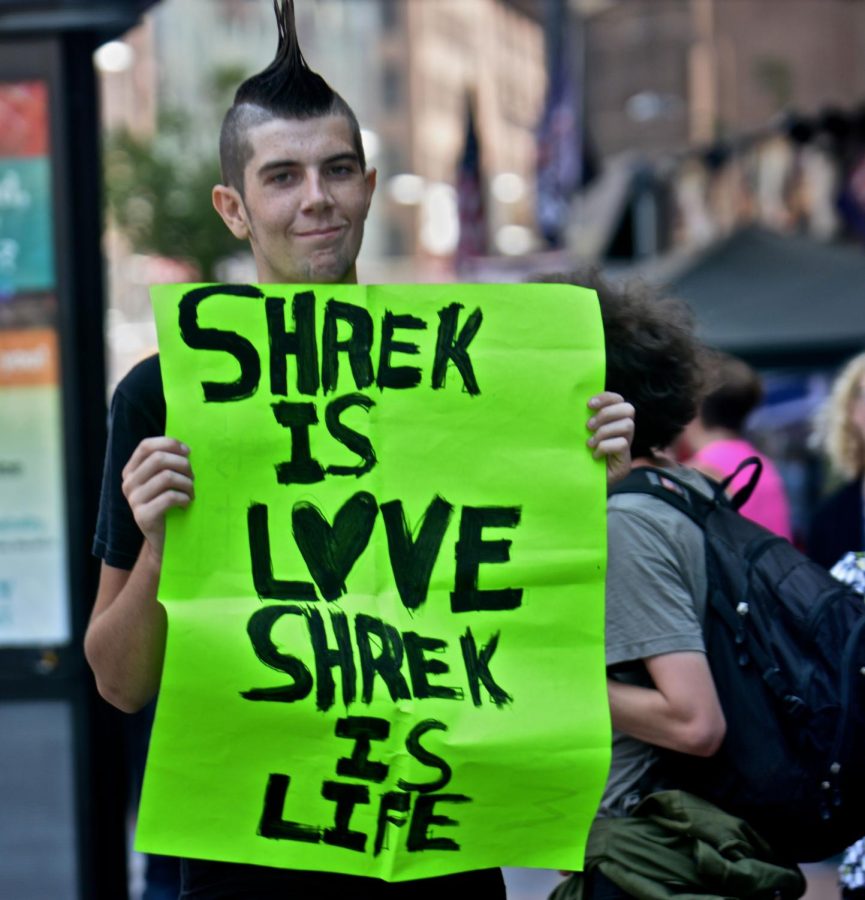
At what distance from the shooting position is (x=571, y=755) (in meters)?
2.40

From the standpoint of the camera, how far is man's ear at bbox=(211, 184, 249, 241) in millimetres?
2578

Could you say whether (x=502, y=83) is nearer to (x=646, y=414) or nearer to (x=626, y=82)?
(x=626, y=82)

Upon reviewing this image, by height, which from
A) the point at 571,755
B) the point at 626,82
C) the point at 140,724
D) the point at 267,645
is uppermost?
the point at 626,82

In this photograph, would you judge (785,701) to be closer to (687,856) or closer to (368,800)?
(687,856)

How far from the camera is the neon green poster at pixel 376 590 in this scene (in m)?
2.39

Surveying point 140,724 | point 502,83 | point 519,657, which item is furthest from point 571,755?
point 502,83

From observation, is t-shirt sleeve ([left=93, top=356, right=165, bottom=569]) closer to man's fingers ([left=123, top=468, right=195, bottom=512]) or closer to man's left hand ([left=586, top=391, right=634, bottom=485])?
man's fingers ([left=123, top=468, right=195, bottom=512])

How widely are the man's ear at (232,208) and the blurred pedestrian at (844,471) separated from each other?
320 cm

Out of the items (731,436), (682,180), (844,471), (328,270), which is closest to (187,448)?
(328,270)

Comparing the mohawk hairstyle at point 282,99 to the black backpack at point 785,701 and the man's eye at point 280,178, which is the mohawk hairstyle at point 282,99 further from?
the black backpack at point 785,701

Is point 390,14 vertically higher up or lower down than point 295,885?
higher up

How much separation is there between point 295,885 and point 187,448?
24.2 inches

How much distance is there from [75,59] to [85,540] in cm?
136

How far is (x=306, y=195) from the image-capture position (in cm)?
247
